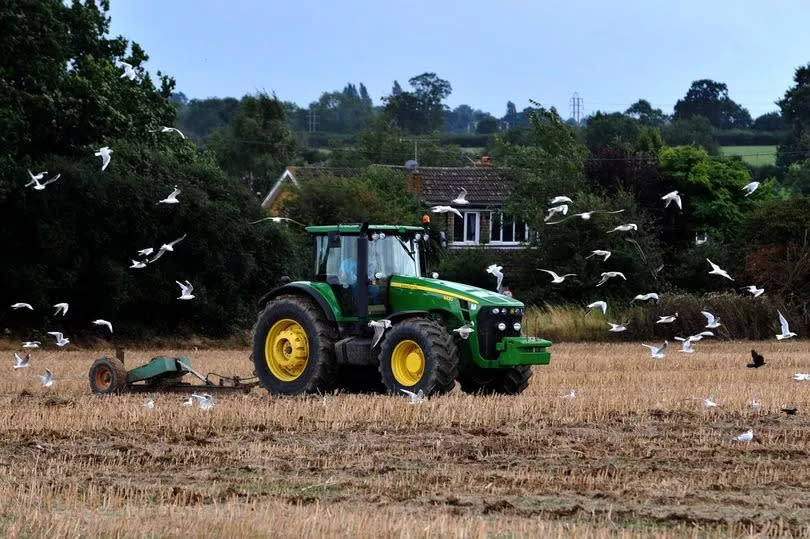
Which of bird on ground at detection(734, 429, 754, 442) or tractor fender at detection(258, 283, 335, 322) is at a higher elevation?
tractor fender at detection(258, 283, 335, 322)

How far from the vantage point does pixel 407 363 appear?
18.8 m

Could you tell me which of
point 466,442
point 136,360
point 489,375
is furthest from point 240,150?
point 466,442

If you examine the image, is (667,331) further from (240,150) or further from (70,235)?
(240,150)

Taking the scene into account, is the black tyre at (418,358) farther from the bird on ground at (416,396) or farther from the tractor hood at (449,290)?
the tractor hood at (449,290)

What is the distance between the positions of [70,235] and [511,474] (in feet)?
84.2

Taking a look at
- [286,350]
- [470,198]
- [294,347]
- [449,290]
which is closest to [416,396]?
[449,290]

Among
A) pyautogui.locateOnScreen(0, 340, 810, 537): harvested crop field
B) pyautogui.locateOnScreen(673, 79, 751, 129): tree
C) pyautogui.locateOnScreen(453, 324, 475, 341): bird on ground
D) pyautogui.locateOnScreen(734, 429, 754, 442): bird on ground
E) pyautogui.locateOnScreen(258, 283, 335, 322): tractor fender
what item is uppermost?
pyautogui.locateOnScreen(673, 79, 751, 129): tree

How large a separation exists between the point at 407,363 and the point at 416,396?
1251 millimetres

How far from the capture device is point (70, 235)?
36094mm

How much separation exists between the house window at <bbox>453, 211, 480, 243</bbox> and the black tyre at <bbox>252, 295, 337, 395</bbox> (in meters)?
44.3

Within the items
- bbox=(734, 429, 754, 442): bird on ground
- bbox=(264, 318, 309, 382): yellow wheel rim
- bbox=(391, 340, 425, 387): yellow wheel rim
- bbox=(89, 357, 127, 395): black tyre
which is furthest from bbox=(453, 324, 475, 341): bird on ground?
bbox=(89, 357, 127, 395): black tyre

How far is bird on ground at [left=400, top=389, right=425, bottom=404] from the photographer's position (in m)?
17.4

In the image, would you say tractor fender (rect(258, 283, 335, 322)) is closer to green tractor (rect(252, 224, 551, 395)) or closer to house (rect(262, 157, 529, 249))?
green tractor (rect(252, 224, 551, 395))

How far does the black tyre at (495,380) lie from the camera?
19547mm
